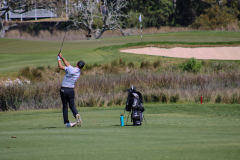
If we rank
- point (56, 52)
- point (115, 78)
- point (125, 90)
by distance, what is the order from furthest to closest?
point (56, 52) → point (115, 78) → point (125, 90)

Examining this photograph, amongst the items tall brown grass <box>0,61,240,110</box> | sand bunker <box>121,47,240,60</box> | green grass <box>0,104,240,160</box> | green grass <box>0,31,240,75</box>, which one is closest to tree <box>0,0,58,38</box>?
green grass <box>0,31,240,75</box>

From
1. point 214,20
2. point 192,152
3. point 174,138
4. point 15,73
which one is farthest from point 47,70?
point 214,20

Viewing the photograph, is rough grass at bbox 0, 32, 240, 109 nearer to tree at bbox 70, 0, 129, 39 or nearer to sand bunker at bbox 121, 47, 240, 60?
sand bunker at bbox 121, 47, 240, 60

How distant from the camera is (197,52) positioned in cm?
3194

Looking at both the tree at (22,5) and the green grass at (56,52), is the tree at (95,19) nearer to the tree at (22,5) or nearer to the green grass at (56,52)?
the tree at (22,5)

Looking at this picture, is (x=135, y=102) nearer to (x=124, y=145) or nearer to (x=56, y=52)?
(x=124, y=145)

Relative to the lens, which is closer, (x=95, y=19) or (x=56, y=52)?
(x=56, y=52)

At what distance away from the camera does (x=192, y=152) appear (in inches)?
199

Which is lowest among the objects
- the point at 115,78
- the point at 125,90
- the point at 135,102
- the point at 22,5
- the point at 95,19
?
the point at 125,90

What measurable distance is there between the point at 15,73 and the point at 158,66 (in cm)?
1014

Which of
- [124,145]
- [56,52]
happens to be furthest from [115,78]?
[124,145]

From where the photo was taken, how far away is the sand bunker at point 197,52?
30.9m

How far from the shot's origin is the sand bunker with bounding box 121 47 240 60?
30906 mm

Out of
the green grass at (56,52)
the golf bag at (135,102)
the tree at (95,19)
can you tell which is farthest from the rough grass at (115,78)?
the tree at (95,19)
